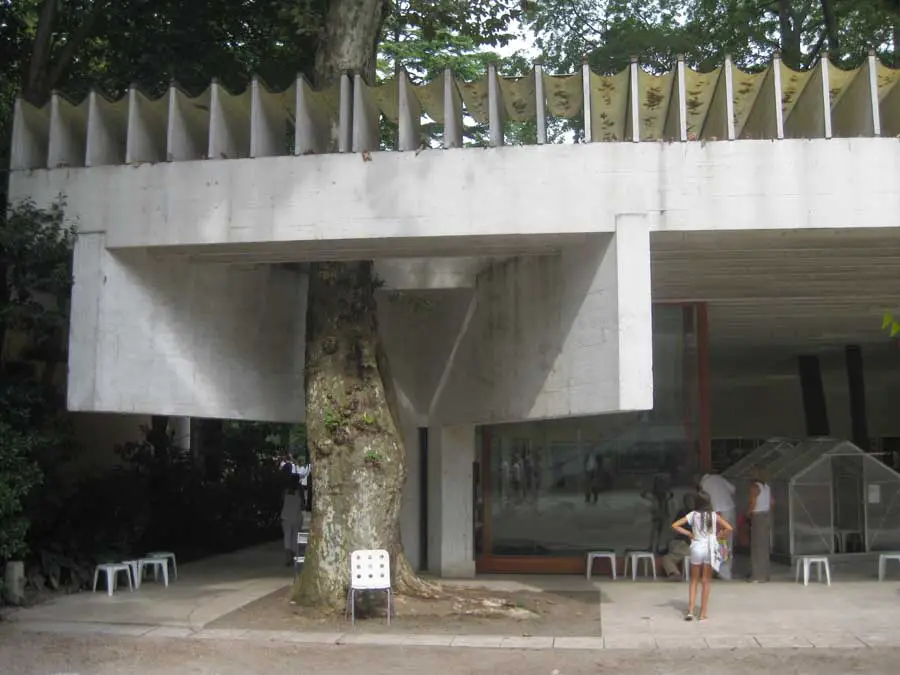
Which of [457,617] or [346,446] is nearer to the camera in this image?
[457,617]

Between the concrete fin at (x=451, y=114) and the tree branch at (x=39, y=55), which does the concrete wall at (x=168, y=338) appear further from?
the tree branch at (x=39, y=55)

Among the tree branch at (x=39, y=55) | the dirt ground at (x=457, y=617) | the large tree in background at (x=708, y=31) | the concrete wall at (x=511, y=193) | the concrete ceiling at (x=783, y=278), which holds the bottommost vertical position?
the dirt ground at (x=457, y=617)

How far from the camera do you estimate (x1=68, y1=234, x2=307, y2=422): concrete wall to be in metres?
10.9

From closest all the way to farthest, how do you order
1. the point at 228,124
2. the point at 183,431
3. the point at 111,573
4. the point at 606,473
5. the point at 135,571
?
the point at 228,124 < the point at 111,573 < the point at 135,571 < the point at 606,473 < the point at 183,431

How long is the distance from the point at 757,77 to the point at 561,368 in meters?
3.79

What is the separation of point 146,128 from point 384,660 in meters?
6.62

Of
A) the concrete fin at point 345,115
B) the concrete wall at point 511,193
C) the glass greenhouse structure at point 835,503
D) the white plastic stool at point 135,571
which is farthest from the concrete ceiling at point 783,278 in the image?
the white plastic stool at point 135,571

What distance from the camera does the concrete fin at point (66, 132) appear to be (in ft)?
38.1

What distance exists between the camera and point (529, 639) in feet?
32.0

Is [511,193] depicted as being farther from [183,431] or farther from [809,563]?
[183,431]

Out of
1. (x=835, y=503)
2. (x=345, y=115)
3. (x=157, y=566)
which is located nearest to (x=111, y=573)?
(x=157, y=566)

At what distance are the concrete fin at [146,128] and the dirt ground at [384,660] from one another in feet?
17.4

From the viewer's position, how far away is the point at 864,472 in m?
15.1

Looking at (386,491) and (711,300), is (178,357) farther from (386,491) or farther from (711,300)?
(711,300)
